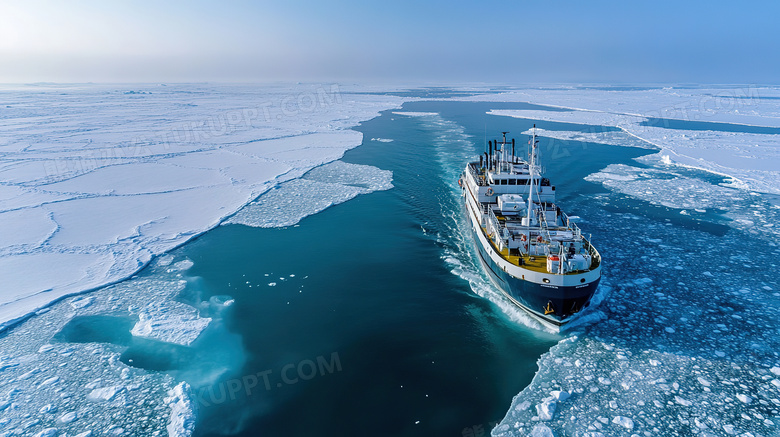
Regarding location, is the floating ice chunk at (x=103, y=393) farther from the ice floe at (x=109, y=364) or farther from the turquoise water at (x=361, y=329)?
the turquoise water at (x=361, y=329)

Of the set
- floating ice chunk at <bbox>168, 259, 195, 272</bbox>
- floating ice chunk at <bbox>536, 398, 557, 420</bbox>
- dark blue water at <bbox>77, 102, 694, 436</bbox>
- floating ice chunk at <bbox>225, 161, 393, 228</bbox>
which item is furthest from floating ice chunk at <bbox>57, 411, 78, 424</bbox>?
floating ice chunk at <bbox>225, 161, 393, 228</bbox>

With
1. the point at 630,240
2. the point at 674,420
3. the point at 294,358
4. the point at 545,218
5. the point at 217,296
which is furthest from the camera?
the point at 630,240

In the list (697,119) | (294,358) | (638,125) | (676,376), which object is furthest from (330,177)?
(697,119)

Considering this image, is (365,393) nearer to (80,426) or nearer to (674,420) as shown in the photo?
(80,426)

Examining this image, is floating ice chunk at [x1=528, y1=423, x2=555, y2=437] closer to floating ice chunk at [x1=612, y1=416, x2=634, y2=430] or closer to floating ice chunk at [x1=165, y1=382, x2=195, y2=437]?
floating ice chunk at [x1=612, y1=416, x2=634, y2=430]

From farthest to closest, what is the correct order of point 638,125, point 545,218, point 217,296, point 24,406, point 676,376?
point 638,125
point 545,218
point 217,296
point 676,376
point 24,406

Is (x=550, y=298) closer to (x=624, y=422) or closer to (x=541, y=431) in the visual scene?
(x=624, y=422)
